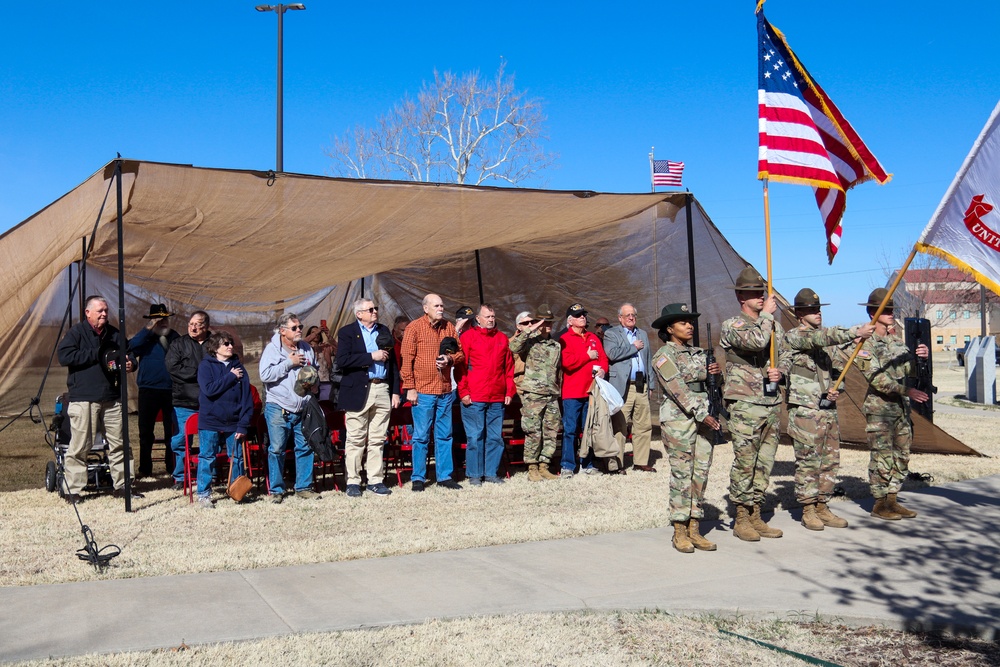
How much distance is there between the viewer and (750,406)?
6.67 m

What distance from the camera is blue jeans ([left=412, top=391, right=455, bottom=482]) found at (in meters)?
9.23

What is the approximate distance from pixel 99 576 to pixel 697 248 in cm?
823

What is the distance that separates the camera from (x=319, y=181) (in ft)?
30.1

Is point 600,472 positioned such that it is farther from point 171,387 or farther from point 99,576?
point 99,576

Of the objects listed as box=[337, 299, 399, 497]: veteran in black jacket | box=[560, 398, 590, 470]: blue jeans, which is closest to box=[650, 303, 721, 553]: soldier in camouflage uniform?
box=[337, 299, 399, 497]: veteran in black jacket

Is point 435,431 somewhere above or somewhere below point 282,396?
below

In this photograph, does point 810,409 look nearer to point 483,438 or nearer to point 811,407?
point 811,407

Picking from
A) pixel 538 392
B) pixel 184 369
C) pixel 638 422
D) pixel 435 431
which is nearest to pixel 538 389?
pixel 538 392

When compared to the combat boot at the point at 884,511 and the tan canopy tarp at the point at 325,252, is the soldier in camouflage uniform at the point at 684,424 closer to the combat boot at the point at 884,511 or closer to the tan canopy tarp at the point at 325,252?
the combat boot at the point at 884,511

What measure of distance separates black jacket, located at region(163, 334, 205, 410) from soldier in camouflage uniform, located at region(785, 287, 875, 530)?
569cm

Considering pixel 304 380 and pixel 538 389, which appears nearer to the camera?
pixel 304 380

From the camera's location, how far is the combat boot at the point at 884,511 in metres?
7.47

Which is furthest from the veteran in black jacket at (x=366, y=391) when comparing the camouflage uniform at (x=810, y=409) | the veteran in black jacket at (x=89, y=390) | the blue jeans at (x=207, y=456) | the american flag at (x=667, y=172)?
the american flag at (x=667, y=172)

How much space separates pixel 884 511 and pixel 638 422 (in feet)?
11.3
